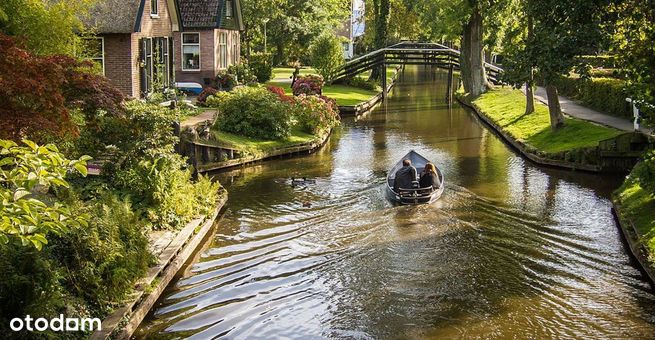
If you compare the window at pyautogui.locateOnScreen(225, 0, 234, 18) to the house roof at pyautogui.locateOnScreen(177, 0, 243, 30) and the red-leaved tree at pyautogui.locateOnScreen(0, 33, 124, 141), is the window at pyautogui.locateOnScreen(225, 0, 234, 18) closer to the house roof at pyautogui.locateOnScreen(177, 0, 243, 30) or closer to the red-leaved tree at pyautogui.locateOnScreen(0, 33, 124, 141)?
the house roof at pyautogui.locateOnScreen(177, 0, 243, 30)

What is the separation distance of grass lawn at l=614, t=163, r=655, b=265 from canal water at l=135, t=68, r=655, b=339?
561 millimetres

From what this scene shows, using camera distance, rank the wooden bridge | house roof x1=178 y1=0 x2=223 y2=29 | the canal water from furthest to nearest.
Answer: the wooden bridge
house roof x1=178 y1=0 x2=223 y2=29
the canal water

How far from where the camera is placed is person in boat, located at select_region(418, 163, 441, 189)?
23.8 m

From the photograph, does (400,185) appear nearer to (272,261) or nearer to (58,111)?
(272,261)

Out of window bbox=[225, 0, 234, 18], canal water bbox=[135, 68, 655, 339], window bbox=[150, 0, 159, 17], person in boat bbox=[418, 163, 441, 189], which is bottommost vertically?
canal water bbox=[135, 68, 655, 339]

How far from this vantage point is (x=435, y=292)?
52.2 ft

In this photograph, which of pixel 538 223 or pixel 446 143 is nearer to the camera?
pixel 538 223

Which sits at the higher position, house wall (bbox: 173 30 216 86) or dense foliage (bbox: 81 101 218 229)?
house wall (bbox: 173 30 216 86)

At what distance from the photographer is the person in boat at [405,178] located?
77.9 ft

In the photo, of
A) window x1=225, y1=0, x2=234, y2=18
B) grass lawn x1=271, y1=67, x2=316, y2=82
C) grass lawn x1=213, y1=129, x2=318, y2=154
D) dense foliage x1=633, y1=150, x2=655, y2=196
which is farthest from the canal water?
grass lawn x1=271, y1=67, x2=316, y2=82

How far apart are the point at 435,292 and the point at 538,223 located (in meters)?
6.73

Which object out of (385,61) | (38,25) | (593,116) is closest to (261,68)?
(385,61)

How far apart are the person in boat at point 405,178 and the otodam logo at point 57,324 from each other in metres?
12.3

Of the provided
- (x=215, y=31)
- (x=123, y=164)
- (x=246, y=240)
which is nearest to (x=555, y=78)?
(x=246, y=240)
